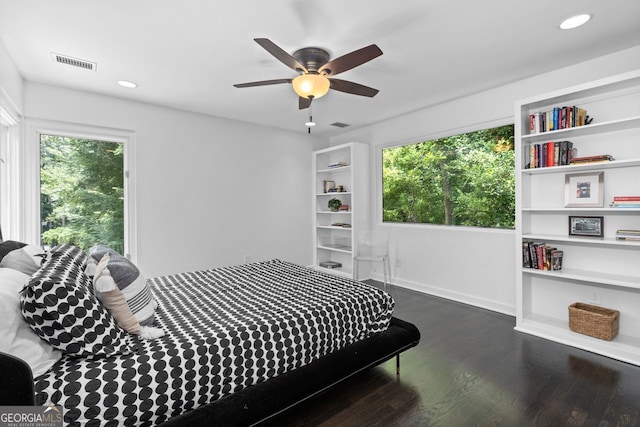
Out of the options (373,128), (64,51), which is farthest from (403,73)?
(64,51)

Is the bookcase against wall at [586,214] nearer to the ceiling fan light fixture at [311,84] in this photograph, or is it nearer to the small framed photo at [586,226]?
the small framed photo at [586,226]

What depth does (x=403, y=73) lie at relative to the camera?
10.4 feet

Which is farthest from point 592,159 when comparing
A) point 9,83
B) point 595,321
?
point 9,83

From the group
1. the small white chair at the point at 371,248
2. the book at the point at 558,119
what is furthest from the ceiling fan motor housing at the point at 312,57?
the small white chair at the point at 371,248

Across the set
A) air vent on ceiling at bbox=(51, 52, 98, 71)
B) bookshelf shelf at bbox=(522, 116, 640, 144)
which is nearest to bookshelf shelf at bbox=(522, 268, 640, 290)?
bookshelf shelf at bbox=(522, 116, 640, 144)

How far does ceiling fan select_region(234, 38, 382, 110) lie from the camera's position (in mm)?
2098

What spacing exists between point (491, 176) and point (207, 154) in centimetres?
372

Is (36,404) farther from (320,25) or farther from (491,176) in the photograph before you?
(491,176)

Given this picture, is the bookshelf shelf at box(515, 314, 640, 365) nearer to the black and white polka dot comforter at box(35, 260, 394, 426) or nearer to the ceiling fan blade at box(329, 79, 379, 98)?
the black and white polka dot comforter at box(35, 260, 394, 426)

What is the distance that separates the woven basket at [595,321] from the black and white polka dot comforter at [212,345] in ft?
5.89

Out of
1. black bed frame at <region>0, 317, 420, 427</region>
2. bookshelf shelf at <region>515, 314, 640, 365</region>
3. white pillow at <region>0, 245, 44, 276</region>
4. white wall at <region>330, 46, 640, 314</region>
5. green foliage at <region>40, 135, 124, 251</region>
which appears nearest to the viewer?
black bed frame at <region>0, 317, 420, 427</region>

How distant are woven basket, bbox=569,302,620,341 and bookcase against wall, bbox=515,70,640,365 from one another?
0.19 ft

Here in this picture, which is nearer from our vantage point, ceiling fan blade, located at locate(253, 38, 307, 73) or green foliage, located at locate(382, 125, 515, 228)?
ceiling fan blade, located at locate(253, 38, 307, 73)

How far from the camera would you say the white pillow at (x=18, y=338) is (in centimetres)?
122
